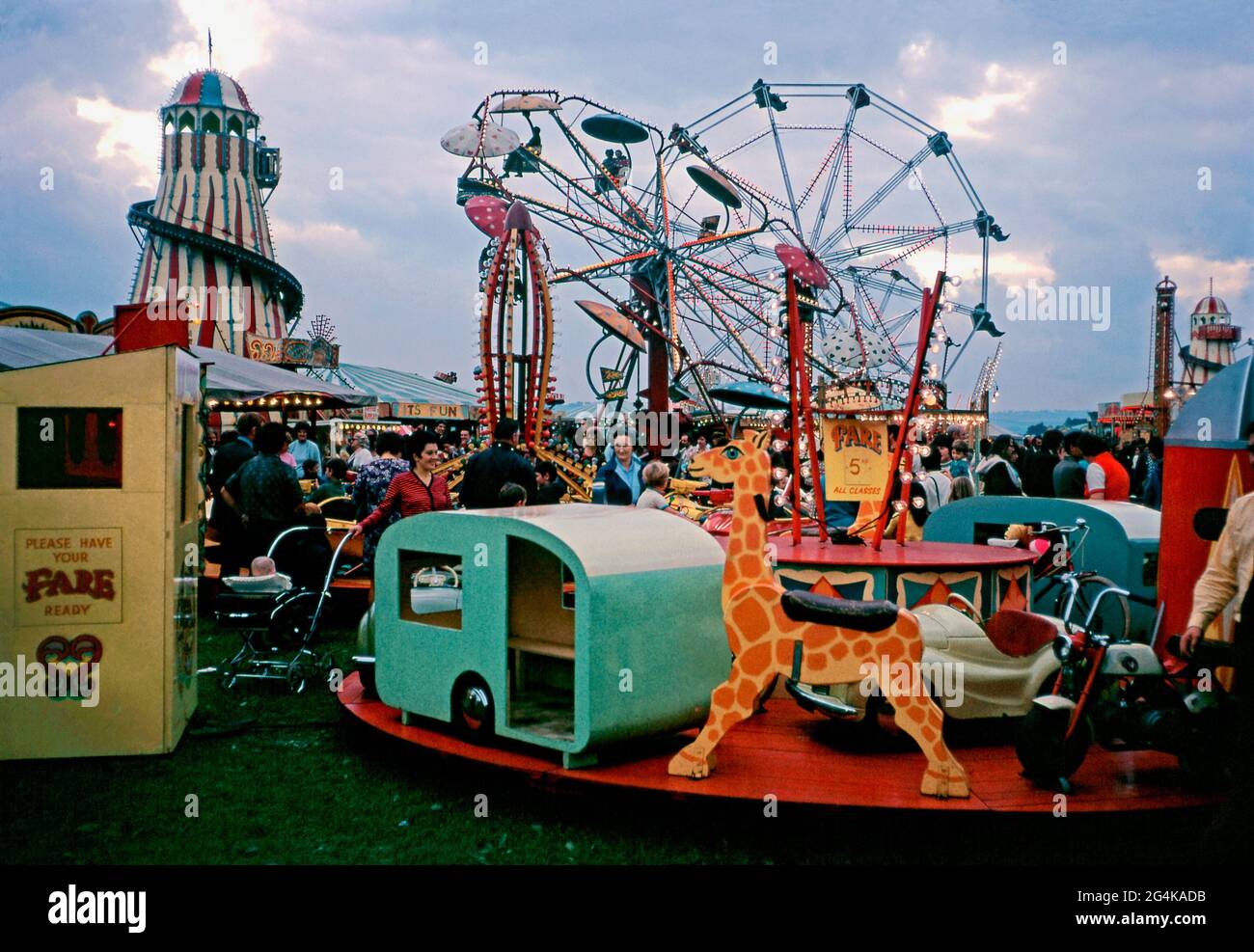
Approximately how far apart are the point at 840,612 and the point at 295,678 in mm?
4398

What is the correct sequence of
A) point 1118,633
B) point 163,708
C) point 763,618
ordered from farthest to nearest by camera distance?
1. point 1118,633
2. point 163,708
3. point 763,618

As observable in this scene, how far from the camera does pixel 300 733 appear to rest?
609cm

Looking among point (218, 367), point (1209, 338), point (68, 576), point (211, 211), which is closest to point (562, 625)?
point (68, 576)

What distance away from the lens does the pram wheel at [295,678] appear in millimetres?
7020

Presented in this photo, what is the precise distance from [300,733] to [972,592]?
13.7ft

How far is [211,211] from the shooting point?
35875mm

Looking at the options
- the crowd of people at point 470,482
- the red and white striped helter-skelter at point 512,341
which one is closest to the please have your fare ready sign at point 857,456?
the crowd of people at point 470,482

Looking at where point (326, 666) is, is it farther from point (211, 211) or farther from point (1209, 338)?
point (1209, 338)

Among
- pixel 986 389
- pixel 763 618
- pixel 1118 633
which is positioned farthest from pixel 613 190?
pixel 763 618

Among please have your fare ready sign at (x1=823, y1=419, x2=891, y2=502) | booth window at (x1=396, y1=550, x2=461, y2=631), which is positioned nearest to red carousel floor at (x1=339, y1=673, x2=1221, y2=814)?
booth window at (x1=396, y1=550, x2=461, y2=631)

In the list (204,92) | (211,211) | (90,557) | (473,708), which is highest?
(204,92)

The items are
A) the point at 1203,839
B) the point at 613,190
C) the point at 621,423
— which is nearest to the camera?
the point at 1203,839

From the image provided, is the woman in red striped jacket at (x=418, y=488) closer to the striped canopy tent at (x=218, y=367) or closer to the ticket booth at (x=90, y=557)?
the striped canopy tent at (x=218, y=367)
